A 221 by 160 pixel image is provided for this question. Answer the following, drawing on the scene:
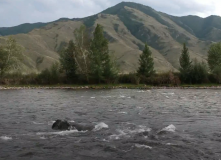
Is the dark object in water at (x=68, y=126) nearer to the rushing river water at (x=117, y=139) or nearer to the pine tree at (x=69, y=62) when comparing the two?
the rushing river water at (x=117, y=139)

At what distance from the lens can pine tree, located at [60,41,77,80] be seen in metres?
80.4

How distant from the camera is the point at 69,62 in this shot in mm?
80875

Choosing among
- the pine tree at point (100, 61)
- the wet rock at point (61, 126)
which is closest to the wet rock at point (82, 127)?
the wet rock at point (61, 126)

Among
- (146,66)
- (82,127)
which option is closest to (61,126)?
(82,127)

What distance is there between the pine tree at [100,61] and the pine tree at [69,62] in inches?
242

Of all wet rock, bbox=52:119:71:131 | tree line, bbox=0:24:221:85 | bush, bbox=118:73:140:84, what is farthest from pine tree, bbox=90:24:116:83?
wet rock, bbox=52:119:71:131

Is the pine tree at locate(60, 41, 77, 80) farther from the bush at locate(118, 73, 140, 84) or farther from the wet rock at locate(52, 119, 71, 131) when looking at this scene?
the wet rock at locate(52, 119, 71, 131)

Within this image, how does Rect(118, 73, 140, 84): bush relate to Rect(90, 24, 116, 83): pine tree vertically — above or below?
below

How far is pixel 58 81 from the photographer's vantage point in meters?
80.9

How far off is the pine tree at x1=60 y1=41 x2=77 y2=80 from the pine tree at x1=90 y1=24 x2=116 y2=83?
6.16 m

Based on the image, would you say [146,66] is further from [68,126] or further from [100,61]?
[68,126]

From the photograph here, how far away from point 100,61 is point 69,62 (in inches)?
399

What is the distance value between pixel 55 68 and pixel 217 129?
216 ft

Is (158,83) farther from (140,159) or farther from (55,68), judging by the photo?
(140,159)
